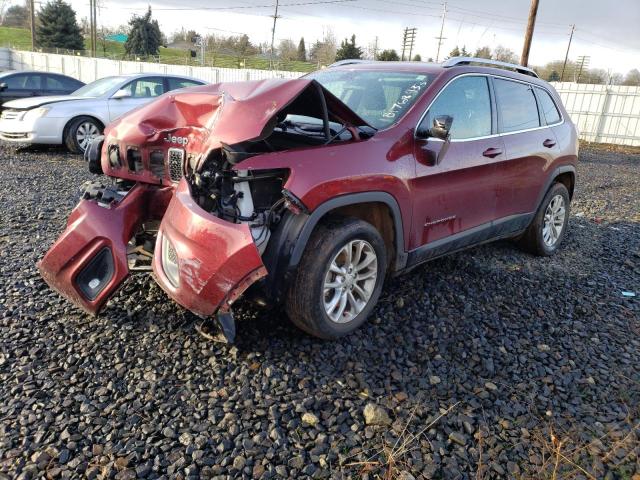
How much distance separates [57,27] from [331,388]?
2335 inches

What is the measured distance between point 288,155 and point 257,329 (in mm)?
1156

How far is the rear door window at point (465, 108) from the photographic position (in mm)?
3713

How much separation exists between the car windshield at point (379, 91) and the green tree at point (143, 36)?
58742 mm

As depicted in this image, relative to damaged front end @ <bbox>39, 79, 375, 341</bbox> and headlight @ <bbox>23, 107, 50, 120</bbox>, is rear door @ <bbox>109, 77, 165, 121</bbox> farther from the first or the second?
damaged front end @ <bbox>39, 79, 375, 341</bbox>

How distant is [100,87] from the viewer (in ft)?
33.5

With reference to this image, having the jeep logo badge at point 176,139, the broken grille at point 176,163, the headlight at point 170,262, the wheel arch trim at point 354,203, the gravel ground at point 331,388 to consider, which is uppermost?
the jeep logo badge at point 176,139

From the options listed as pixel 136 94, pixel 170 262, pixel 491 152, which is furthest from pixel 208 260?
pixel 136 94

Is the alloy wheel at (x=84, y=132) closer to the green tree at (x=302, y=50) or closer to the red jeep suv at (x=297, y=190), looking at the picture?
the red jeep suv at (x=297, y=190)

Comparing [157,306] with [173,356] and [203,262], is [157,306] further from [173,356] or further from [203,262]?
[203,262]

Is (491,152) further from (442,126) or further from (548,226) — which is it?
(548,226)

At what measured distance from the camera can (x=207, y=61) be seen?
128 ft

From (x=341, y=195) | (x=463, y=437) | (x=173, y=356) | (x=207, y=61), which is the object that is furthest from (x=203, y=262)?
(x=207, y=61)

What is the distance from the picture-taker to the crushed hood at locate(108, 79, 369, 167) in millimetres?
2881

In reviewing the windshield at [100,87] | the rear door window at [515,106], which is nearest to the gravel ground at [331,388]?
the rear door window at [515,106]
